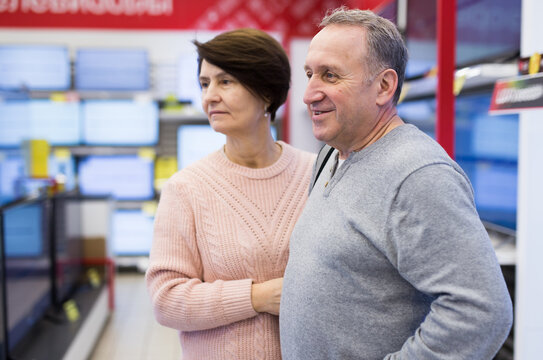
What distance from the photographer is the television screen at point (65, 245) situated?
12.5 ft

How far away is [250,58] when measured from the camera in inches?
58.4

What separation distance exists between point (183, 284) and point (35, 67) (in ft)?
17.1

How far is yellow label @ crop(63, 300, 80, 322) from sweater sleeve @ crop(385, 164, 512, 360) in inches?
130

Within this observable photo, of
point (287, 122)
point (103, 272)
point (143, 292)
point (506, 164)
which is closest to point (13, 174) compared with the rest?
point (103, 272)

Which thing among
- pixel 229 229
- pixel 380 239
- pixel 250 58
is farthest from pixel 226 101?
pixel 380 239

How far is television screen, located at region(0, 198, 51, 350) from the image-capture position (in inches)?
105

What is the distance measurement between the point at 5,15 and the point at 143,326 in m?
4.13

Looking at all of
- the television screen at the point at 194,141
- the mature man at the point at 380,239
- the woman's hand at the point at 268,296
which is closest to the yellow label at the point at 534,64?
the mature man at the point at 380,239

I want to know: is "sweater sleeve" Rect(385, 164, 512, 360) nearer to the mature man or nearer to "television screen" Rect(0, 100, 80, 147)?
the mature man

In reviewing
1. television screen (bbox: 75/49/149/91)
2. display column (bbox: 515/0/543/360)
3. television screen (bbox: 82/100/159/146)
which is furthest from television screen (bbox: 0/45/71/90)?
display column (bbox: 515/0/543/360)

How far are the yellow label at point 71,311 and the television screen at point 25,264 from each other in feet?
0.46

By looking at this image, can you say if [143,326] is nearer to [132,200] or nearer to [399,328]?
[132,200]

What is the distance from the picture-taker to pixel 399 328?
41.2 inches

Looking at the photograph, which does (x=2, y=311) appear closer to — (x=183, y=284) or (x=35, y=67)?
(x=183, y=284)
